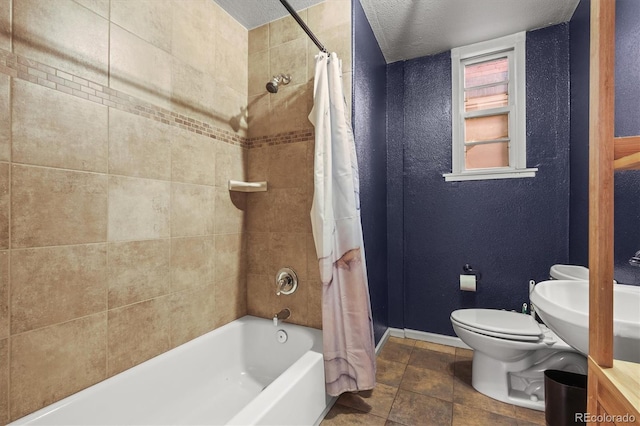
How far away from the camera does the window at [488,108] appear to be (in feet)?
6.85

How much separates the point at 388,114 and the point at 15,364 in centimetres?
259

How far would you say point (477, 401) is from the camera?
5.16 ft

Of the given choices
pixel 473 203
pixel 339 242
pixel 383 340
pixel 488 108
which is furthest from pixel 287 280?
pixel 488 108

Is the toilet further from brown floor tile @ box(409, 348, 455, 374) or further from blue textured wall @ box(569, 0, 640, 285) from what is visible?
blue textured wall @ box(569, 0, 640, 285)

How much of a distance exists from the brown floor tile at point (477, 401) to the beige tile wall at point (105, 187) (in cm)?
148

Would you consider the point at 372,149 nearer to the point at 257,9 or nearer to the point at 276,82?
the point at 276,82

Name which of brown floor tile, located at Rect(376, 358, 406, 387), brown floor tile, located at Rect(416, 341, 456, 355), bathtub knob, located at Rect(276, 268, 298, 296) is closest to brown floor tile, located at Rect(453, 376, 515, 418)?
brown floor tile, located at Rect(376, 358, 406, 387)

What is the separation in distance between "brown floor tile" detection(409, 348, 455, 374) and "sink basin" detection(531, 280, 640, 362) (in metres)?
0.93

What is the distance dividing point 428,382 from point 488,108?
6.67 feet

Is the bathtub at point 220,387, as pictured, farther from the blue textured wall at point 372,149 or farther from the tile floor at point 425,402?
the blue textured wall at point 372,149

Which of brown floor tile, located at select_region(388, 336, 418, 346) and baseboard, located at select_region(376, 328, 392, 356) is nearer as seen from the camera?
baseboard, located at select_region(376, 328, 392, 356)

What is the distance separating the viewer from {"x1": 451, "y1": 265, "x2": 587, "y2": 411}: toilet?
1.50m

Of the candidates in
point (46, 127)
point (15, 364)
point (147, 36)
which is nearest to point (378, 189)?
point (147, 36)

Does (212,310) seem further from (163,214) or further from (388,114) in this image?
(388,114)
